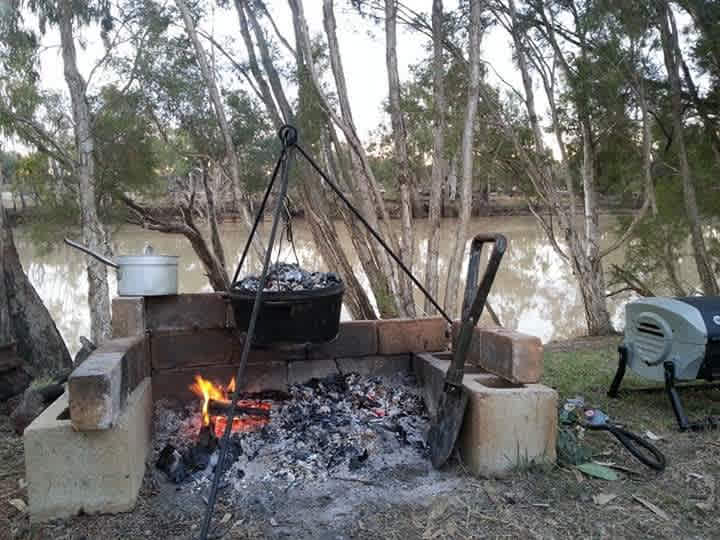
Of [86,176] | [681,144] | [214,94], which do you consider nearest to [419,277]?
[214,94]

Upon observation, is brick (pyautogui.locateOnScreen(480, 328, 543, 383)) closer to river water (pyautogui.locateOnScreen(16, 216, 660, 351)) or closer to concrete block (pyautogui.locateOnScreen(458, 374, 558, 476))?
concrete block (pyautogui.locateOnScreen(458, 374, 558, 476))

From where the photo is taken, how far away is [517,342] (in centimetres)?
235

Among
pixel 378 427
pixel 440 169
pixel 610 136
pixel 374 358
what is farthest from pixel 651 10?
pixel 378 427

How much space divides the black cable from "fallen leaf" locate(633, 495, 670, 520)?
0.30 metres

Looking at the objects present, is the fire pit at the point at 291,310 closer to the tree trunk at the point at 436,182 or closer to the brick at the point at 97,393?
the brick at the point at 97,393

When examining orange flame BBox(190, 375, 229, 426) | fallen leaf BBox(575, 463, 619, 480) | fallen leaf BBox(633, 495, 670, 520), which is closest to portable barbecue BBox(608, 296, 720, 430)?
fallen leaf BBox(575, 463, 619, 480)

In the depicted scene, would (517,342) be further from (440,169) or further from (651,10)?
(651,10)

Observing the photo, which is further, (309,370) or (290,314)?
A: (309,370)

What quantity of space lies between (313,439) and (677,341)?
6.75ft

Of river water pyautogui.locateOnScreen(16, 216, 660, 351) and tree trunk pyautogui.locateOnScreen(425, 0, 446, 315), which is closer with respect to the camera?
tree trunk pyautogui.locateOnScreen(425, 0, 446, 315)

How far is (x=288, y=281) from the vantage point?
2625 millimetres

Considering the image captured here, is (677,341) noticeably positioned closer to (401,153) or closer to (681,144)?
(401,153)

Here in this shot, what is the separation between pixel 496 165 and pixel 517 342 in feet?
24.3

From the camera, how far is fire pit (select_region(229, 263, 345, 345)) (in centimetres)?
240
